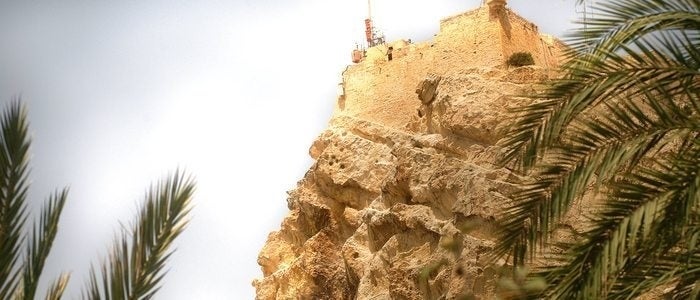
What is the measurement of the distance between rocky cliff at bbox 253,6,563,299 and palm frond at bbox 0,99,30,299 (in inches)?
467

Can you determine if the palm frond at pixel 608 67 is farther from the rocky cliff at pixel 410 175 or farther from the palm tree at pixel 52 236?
the rocky cliff at pixel 410 175

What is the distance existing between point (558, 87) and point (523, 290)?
1620mm

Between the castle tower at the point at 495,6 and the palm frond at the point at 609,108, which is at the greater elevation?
the castle tower at the point at 495,6

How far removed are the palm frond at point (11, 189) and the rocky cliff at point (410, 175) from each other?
11855 mm

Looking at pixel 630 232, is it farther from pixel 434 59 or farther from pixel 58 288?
pixel 434 59

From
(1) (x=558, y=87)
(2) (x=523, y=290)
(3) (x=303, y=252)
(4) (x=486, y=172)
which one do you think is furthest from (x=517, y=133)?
(3) (x=303, y=252)

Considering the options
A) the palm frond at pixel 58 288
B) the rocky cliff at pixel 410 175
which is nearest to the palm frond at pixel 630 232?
the palm frond at pixel 58 288

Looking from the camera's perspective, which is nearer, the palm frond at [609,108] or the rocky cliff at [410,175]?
the palm frond at [609,108]

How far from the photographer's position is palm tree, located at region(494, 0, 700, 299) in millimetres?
8258

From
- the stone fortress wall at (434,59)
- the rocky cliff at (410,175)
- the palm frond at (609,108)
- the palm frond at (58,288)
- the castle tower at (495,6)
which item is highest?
the castle tower at (495,6)

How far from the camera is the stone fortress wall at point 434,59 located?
82.4 feet

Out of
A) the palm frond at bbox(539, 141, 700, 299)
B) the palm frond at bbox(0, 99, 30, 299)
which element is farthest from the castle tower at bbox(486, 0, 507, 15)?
the palm frond at bbox(0, 99, 30, 299)

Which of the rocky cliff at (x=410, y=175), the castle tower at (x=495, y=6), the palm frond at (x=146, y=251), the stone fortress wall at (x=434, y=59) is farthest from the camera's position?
the castle tower at (x=495, y=6)

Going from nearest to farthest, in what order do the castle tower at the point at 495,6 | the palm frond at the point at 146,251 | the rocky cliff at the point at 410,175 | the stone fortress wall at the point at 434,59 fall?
the palm frond at the point at 146,251 < the rocky cliff at the point at 410,175 < the stone fortress wall at the point at 434,59 < the castle tower at the point at 495,6
